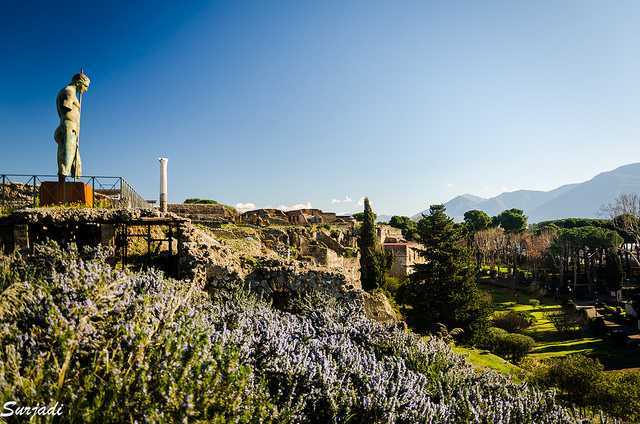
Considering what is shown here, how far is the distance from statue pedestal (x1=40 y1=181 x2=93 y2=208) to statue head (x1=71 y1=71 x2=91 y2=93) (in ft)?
9.68

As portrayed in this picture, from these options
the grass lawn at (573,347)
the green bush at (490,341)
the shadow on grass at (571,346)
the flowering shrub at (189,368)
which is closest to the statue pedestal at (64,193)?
the flowering shrub at (189,368)

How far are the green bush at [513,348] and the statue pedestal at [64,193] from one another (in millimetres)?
19094

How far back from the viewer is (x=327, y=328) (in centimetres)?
605

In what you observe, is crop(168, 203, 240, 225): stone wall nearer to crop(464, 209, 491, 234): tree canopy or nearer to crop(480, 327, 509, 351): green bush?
crop(480, 327, 509, 351): green bush

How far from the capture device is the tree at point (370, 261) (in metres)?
29.8

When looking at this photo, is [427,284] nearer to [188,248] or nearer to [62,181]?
[188,248]

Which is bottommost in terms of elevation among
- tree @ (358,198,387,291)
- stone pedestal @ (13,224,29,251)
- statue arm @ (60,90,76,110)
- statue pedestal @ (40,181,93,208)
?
tree @ (358,198,387,291)

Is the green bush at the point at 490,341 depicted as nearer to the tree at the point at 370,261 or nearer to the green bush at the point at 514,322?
the green bush at the point at 514,322

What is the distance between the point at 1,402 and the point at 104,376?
2.09ft

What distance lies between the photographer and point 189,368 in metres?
2.82

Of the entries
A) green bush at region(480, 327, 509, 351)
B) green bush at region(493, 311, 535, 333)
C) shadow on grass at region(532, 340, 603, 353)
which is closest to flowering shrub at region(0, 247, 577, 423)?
green bush at region(480, 327, 509, 351)

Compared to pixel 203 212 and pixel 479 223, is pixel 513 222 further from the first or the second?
pixel 203 212

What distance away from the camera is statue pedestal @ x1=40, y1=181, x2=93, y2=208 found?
9.55 meters

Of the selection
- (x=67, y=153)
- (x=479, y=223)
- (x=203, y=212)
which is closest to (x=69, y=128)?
(x=67, y=153)
